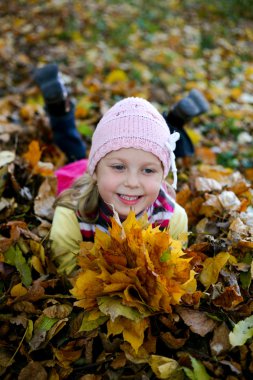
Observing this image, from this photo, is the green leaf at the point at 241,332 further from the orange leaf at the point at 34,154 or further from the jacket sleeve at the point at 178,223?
the orange leaf at the point at 34,154

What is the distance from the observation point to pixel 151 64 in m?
5.25

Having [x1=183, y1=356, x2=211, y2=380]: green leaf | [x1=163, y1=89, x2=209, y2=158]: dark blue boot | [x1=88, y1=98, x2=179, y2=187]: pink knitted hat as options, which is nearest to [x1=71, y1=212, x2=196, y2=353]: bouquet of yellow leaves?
[x1=183, y1=356, x2=211, y2=380]: green leaf

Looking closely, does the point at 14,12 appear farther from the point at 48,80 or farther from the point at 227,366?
the point at 227,366

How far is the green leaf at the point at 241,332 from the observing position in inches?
61.6

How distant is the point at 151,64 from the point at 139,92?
1014 mm

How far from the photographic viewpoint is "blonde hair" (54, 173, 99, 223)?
89.7 inches

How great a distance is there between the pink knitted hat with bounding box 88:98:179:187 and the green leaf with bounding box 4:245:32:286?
549mm

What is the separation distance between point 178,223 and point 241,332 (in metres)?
0.80

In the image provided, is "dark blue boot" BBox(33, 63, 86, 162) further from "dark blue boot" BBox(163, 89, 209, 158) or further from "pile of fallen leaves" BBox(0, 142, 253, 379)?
"pile of fallen leaves" BBox(0, 142, 253, 379)

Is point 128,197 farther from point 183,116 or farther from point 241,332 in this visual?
point 183,116

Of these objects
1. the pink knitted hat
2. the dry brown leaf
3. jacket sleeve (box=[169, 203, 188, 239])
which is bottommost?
jacket sleeve (box=[169, 203, 188, 239])

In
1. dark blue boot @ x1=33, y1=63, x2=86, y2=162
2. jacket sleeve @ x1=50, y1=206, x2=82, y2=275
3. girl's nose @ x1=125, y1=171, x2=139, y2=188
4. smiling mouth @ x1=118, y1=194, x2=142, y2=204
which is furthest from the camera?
dark blue boot @ x1=33, y1=63, x2=86, y2=162

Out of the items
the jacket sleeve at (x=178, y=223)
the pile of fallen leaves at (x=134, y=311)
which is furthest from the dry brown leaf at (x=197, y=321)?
the jacket sleeve at (x=178, y=223)

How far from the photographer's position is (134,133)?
75.8 inches
